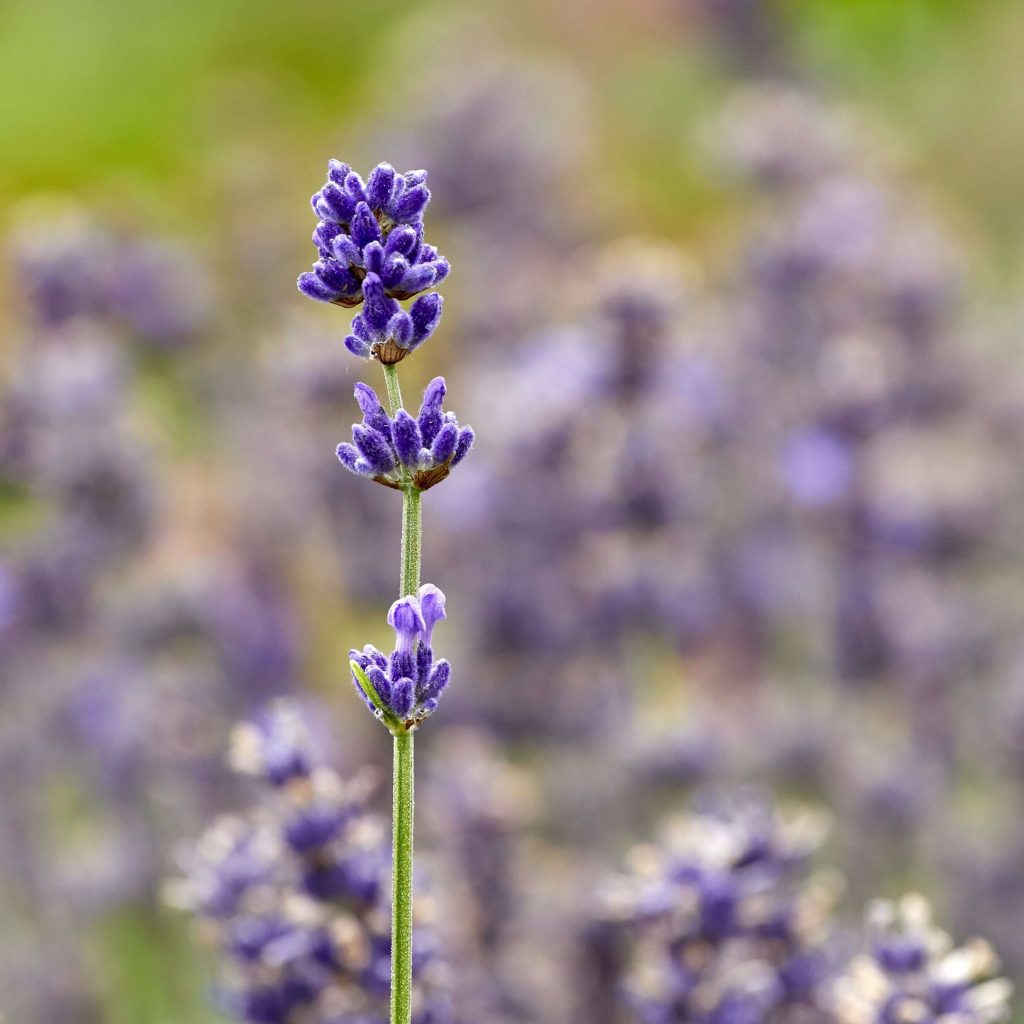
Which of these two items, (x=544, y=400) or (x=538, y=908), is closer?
(x=538, y=908)

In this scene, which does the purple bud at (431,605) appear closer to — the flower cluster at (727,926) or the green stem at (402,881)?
the green stem at (402,881)

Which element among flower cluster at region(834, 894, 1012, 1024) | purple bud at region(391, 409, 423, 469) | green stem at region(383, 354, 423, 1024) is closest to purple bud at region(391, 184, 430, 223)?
purple bud at region(391, 409, 423, 469)

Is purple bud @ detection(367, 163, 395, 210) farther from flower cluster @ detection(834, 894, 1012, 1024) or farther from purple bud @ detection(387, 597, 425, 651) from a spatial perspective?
flower cluster @ detection(834, 894, 1012, 1024)

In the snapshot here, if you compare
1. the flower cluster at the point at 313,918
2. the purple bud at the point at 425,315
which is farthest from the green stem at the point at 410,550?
the flower cluster at the point at 313,918

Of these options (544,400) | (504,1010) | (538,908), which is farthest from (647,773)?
(544,400)

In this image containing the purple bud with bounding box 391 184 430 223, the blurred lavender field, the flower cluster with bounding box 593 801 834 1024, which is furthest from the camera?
the blurred lavender field

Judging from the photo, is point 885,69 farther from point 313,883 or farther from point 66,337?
point 313,883

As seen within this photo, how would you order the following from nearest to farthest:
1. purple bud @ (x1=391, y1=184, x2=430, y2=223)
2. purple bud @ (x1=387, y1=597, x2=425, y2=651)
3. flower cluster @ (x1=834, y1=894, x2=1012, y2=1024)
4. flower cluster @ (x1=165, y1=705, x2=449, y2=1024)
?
purple bud @ (x1=387, y1=597, x2=425, y2=651) → purple bud @ (x1=391, y1=184, x2=430, y2=223) → flower cluster @ (x1=834, y1=894, x2=1012, y2=1024) → flower cluster @ (x1=165, y1=705, x2=449, y2=1024)
